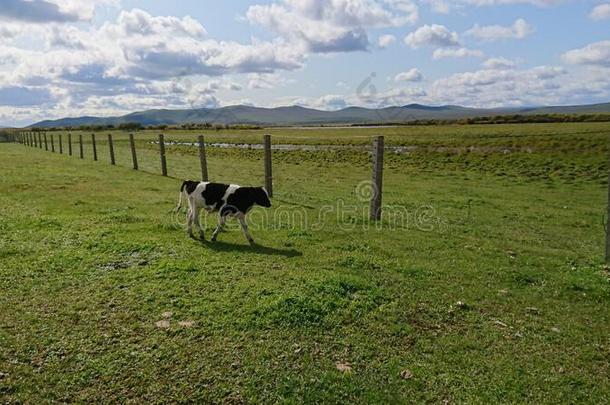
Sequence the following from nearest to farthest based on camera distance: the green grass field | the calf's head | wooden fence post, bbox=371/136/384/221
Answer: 1. the green grass field
2. the calf's head
3. wooden fence post, bbox=371/136/384/221

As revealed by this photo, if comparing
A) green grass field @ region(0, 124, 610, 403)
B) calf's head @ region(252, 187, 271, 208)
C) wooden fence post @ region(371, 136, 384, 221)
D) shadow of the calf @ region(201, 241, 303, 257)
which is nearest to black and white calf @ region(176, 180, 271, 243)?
calf's head @ region(252, 187, 271, 208)

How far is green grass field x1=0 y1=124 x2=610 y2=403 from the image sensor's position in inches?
188

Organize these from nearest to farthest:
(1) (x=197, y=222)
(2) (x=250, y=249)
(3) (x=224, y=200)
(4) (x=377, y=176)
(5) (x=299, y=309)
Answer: (5) (x=299, y=309) → (2) (x=250, y=249) → (3) (x=224, y=200) → (1) (x=197, y=222) → (4) (x=377, y=176)

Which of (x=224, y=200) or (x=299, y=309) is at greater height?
(x=224, y=200)

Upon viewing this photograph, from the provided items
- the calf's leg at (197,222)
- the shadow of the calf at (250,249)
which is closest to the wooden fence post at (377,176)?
the shadow of the calf at (250,249)

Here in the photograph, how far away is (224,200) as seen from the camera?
32.1 feet

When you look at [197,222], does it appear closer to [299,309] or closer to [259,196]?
[259,196]

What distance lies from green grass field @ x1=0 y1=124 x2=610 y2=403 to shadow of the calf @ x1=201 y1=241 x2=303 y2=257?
0.25ft

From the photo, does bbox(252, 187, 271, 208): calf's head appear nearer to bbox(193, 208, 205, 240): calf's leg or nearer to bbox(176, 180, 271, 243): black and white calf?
bbox(176, 180, 271, 243): black and white calf

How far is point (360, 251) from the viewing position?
9.48 m

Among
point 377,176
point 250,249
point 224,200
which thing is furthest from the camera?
point 377,176

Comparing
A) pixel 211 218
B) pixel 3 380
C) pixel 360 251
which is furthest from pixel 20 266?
pixel 360 251

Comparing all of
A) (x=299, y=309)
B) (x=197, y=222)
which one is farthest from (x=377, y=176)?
(x=299, y=309)

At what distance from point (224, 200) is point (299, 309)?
13.7ft
